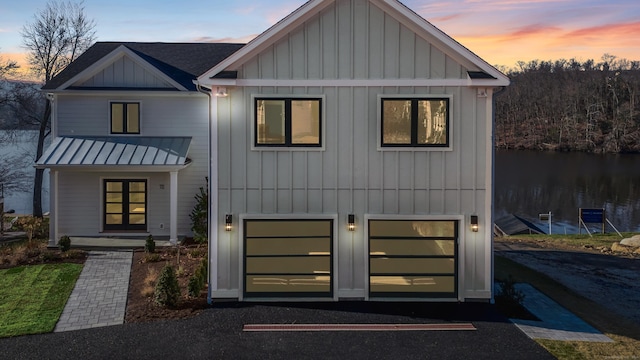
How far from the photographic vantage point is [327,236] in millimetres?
11742

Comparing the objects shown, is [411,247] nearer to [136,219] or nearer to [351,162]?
[351,162]

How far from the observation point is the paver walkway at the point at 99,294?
10445 millimetres

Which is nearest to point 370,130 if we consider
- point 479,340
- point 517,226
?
point 479,340

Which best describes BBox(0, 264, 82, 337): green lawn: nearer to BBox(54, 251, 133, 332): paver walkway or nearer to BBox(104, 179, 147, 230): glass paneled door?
BBox(54, 251, 133, 332): paver walkway

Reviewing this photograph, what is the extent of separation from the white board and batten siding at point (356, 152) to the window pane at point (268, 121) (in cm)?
22

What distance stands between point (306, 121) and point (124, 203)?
9.79 meters

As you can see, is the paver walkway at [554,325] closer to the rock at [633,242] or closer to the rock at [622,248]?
the rock at [622,248]

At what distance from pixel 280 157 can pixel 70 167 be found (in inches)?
347

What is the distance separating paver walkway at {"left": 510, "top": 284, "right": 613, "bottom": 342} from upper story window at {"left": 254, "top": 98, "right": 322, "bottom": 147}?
5.77 meters

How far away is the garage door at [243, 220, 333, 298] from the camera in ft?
38.5

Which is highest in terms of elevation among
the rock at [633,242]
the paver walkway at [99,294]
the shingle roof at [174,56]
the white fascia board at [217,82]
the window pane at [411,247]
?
the shingle roof at [174,56]

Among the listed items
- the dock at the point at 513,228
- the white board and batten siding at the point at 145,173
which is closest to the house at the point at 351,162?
the white board and batten siding at the point at 145,173

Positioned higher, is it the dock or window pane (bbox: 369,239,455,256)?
window pane (bbox: 369,239,455,256)

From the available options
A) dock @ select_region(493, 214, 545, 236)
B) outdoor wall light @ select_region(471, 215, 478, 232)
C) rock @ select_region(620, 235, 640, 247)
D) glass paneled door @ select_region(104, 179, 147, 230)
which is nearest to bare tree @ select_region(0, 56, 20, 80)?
glass paneled door @ select_region(104, 179, 147, 230)
